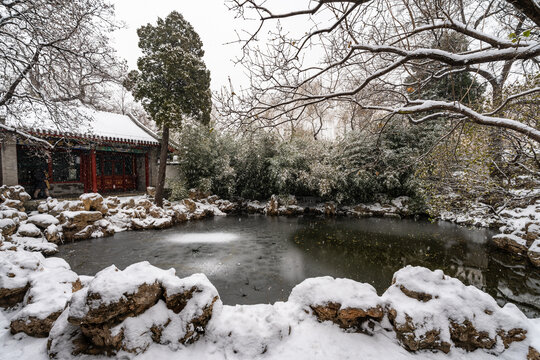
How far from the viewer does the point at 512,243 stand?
618 centimetres

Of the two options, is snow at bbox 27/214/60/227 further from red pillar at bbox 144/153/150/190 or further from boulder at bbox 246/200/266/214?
boulder at bbox 246/200/266/214

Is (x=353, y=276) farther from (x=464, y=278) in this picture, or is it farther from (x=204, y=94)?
(x=204, y=94)

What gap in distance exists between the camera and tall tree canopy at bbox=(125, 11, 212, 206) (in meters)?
10.4

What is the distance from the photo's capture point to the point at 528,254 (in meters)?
5.53

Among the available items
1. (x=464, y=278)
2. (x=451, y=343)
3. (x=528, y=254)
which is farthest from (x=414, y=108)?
(x=528, y=254)

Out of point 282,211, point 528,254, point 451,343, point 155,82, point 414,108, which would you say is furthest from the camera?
point 282,211

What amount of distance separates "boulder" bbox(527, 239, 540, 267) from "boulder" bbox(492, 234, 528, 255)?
1.84 feet

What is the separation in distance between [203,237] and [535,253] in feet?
30.0

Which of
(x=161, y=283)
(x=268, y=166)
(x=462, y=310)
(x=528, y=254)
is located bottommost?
(x=528, y=254)

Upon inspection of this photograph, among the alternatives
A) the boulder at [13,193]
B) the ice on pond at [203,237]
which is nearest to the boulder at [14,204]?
the boulder at [13,193]

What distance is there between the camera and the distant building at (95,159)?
31.5 ft

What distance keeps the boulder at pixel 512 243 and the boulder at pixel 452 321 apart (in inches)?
203

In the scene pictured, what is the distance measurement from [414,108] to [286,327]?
9.63 ft

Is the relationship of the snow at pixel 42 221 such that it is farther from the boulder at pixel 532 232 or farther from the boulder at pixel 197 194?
the boulder at pixel 532 232
